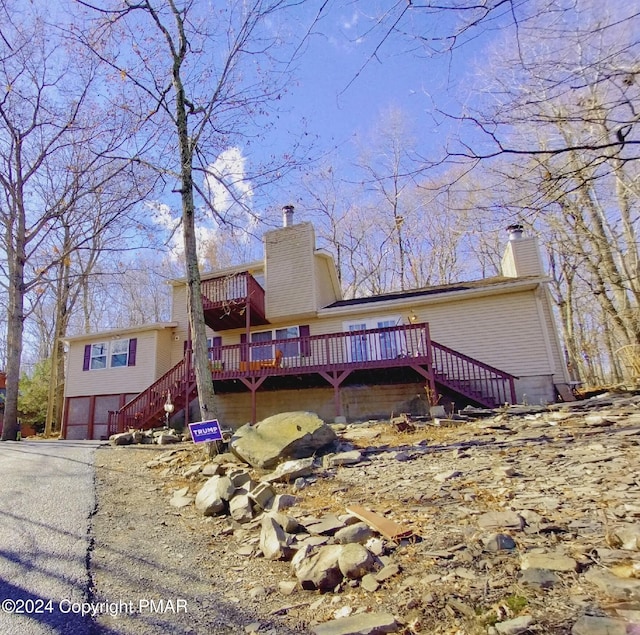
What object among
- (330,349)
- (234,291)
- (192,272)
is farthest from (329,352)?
(192,272)

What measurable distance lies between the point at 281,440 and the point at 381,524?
301cm

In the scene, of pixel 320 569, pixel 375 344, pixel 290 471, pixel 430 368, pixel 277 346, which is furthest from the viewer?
pixel 277 346

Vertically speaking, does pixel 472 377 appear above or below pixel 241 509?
above

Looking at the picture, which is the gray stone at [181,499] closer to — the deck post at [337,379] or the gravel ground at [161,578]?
the gravel ground at [161,578]

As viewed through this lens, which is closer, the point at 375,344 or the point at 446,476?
the point at 446,476

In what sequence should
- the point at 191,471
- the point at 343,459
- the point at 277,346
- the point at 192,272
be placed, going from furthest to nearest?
the point at 277,346, the point at 192,272, the point at 191,471, the point at 343,459

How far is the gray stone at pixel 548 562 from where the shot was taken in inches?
97.1

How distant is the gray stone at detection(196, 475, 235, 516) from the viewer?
462 cm

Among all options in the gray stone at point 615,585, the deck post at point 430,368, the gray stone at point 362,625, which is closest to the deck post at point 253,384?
the deck post at point 430,368

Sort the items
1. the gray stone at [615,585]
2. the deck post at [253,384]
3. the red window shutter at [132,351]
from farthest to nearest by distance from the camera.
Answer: the red window shutter at [132,351] → the deck post at [253,384] → the gray stone at [615,585]

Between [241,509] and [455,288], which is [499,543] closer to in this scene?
[241,509]

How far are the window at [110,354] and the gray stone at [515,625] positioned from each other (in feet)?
55.6

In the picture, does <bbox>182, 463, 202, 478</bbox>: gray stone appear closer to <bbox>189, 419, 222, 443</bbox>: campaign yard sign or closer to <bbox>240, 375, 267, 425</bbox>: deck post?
<bbox>189, 419, 222, 443</bbox>: campaign yard sign

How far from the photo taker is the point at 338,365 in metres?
11.5
